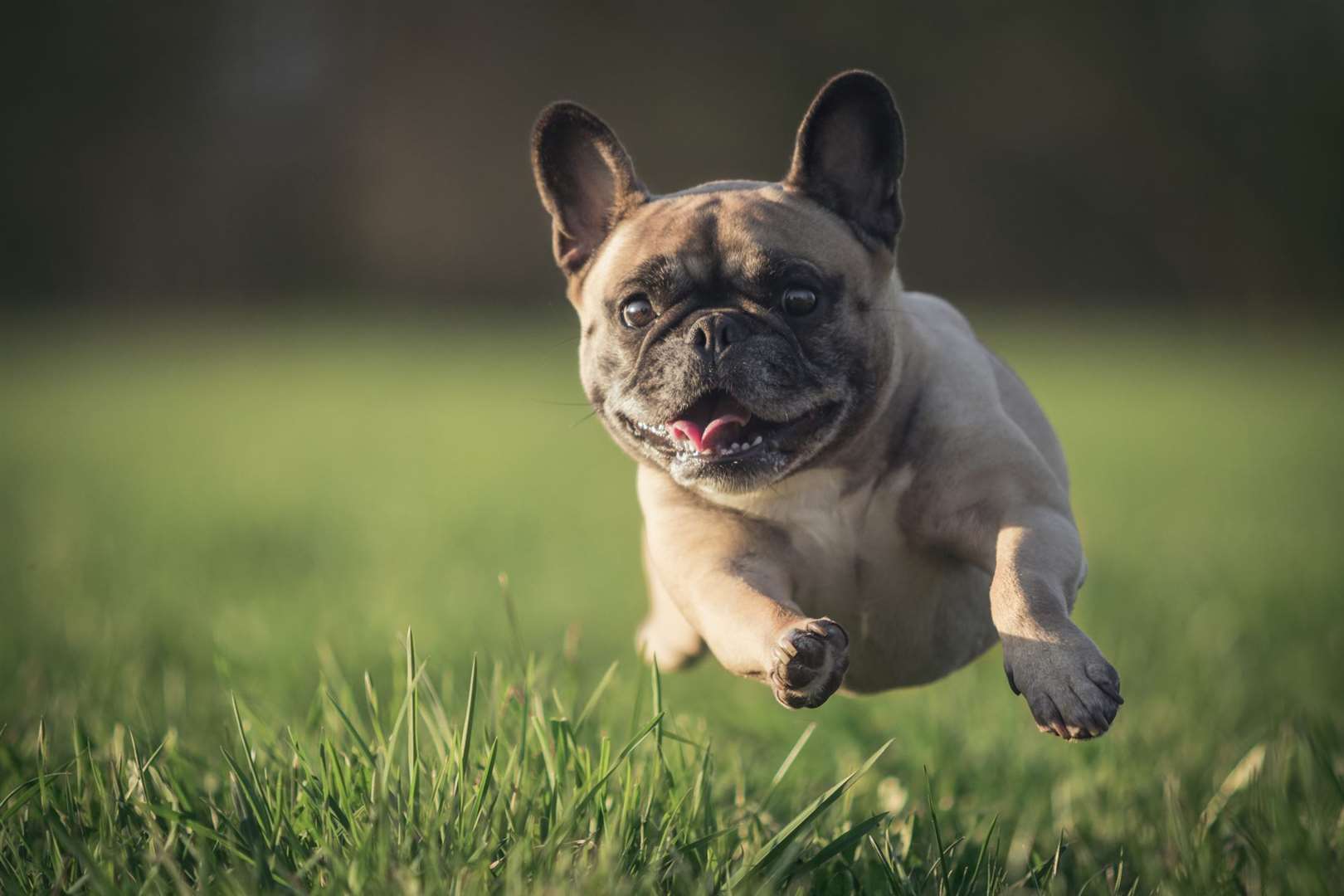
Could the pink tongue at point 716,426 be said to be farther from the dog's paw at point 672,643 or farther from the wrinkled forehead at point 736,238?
the dog's paw at point 672,643

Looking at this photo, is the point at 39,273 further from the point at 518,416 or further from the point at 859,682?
the point at 859,682

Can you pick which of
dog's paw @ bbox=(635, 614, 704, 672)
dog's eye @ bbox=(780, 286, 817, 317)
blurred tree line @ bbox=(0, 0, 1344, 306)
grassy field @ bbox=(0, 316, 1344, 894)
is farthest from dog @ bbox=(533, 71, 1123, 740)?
blurred tree line @ bbox=(0, 0, 1344, 306)

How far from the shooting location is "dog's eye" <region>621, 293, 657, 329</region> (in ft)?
9.98

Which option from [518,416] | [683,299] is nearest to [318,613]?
[683,299]

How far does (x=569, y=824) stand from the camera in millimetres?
2609

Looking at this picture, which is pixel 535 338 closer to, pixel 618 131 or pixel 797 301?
pixel 618 131

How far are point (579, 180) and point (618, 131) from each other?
1730 cm

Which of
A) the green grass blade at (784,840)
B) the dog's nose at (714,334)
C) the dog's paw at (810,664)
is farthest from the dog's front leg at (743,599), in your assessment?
the dog's nose at (714,334)

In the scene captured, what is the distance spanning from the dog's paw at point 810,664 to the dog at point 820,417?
235 mm

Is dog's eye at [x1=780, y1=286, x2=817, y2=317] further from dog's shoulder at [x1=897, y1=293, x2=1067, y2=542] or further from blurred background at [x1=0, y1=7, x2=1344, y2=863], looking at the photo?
blurred background at [x1=0, y1=7, x2=1344, y2=863]

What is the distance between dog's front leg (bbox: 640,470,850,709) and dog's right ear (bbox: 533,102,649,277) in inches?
27.4

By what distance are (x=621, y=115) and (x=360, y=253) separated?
7499 mm

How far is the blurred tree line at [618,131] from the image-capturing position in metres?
20.9

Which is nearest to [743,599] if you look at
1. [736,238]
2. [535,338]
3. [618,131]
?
[736,238]
